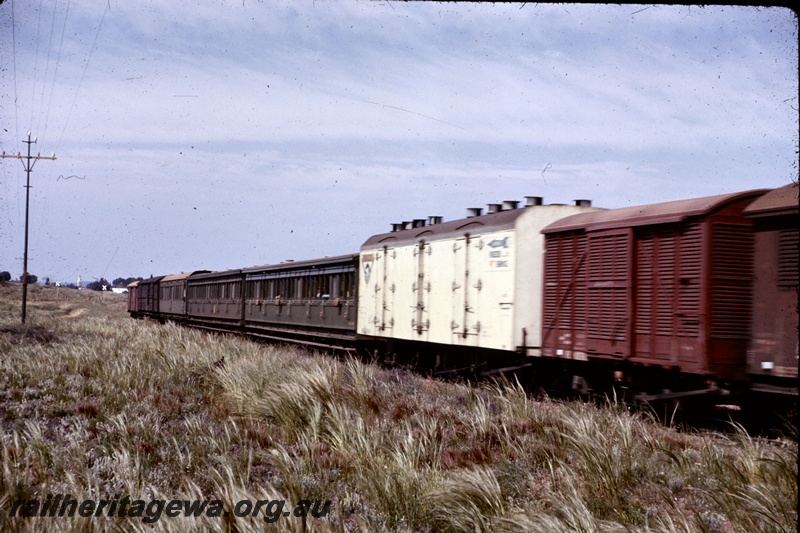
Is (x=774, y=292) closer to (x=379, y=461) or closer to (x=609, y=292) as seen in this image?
(x=609, y=292)

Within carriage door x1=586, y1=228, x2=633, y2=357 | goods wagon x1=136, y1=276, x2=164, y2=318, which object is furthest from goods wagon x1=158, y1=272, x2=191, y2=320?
carriage door x1=586, y1=228, x2=633, y2=357

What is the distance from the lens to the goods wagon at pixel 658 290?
970 cm

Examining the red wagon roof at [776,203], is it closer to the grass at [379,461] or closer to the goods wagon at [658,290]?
the goods wagon at [658,290]

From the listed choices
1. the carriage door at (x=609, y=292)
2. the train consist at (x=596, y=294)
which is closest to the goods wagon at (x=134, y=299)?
the train consist at (x=596, y=294)

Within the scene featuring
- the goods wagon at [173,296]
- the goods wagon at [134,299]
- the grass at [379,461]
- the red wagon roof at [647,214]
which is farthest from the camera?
the goods wagon at [134,299]

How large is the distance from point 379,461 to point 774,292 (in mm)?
5805

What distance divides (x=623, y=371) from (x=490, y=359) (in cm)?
374

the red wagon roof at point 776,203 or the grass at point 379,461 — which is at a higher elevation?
the red wagon roof at point 776,203

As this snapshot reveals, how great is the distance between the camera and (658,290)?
34.6ft

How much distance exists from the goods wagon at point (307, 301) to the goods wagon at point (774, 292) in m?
12.0

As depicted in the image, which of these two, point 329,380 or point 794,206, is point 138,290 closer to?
point 329,380

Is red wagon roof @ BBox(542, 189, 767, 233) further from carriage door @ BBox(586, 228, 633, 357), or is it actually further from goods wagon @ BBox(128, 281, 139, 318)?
goods wagon @ BBox(128, 281, 139, 318)

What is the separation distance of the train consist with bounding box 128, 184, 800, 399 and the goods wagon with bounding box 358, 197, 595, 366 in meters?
0.03

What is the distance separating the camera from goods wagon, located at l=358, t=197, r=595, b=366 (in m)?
13.2
